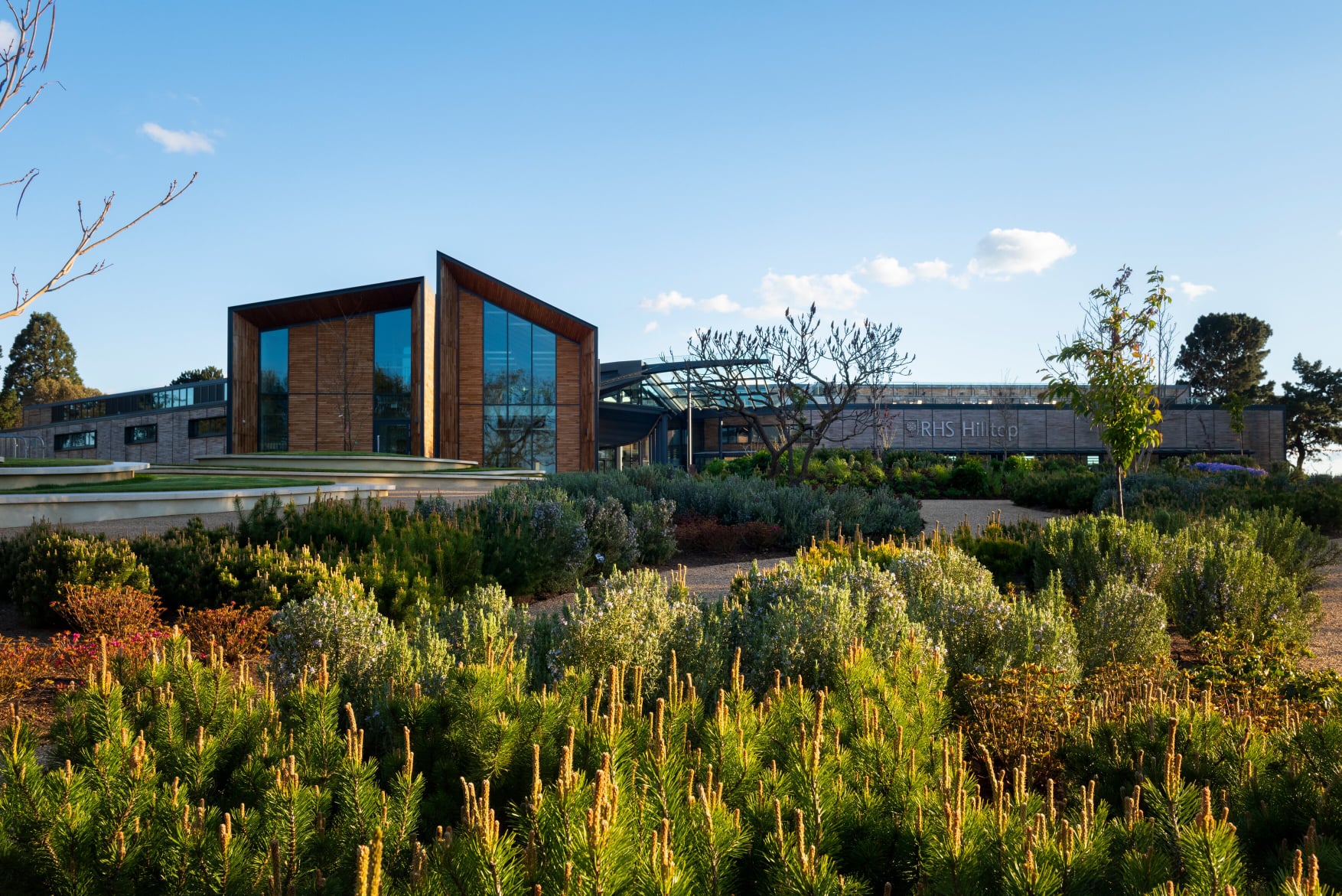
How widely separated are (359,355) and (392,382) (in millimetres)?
1503

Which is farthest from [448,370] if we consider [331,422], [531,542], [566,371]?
[531,542]

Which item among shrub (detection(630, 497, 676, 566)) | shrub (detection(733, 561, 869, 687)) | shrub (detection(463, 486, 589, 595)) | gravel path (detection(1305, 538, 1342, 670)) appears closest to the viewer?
shrub (detection(733, 561, 869, 687))

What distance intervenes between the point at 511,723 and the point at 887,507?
1130 cm

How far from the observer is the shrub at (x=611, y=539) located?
32.5ft

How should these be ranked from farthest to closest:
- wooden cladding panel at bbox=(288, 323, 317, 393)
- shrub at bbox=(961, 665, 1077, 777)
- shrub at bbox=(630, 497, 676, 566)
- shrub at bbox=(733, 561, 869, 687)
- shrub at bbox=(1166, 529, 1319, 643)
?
wooden cladding panel at bbox=(288, 323, 317, 393), shrub at bbox=(630, 497, 676, 566), shrub at bbox=(1166, 529, 1319, 643), shrub at bbox=(733, 561, 869, 687), shrub at bbox=(961, 665, 1077, 777)

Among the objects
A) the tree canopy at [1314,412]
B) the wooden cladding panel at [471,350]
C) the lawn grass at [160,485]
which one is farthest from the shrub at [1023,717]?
the tree canopy at [1314,412]

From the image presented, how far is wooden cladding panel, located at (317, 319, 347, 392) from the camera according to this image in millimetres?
28875

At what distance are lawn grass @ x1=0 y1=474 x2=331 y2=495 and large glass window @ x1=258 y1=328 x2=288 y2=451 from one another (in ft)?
44.0

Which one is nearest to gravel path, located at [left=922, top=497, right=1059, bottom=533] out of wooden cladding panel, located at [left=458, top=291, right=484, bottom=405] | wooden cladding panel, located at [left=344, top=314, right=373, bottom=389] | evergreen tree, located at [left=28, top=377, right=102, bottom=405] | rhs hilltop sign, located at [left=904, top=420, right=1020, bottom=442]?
wooden cladding panel, located at [left=458, top=291, right=484, bottom=405]

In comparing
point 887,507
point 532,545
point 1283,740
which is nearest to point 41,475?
point 532,545

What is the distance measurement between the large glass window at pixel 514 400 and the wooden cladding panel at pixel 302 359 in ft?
19.6

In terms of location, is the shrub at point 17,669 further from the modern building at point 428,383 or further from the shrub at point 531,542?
the modern building at point 428,383

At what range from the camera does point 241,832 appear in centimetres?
208

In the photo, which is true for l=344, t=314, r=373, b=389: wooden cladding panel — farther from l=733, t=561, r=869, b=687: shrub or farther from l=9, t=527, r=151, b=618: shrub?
l=733, t=561, r=869, b=687: shrub
